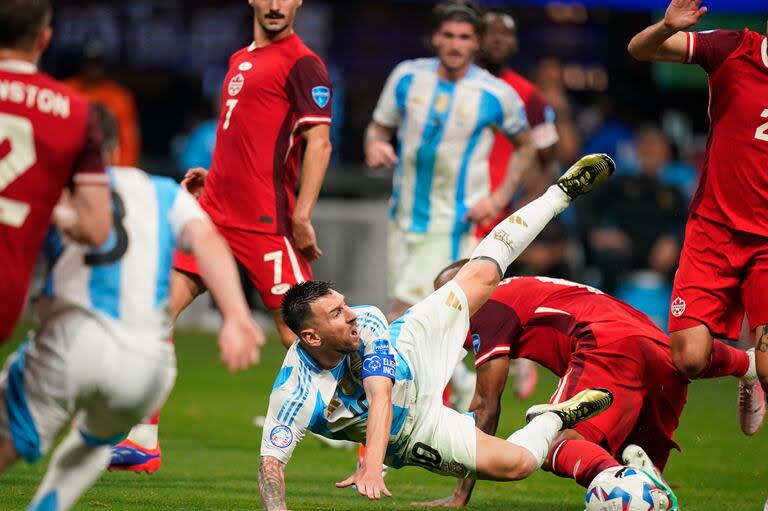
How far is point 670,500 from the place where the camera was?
638cm

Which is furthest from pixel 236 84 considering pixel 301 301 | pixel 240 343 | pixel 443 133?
pixel 240 343

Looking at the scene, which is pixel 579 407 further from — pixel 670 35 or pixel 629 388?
pixel 670 35

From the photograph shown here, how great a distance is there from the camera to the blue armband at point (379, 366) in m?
6.37

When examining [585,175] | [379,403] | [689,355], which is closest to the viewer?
[379,403]

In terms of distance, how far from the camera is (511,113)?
33.1ft

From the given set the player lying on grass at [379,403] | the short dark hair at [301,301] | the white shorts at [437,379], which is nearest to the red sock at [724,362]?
the player lying on grass at [379,403]

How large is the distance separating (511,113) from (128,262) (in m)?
5.52

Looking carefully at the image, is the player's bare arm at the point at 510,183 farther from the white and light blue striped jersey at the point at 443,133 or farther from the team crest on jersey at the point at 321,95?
the team crest on jersey at the point at 321,95

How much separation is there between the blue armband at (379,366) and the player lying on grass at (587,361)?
0.94m

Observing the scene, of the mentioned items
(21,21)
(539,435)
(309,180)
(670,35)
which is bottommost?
(539,435)

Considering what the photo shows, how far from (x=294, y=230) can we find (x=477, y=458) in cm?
200

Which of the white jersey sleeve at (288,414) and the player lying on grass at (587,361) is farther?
the player lying on grass at (587,361)

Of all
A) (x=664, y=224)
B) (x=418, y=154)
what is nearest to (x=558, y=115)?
(x=664, y=224)

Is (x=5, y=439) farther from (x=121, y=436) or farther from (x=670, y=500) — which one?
(x=670, y=500)
